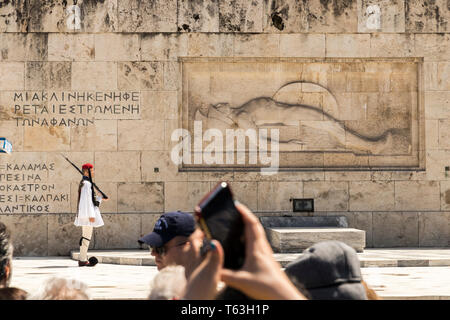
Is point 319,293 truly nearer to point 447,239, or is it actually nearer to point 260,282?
point 260,282

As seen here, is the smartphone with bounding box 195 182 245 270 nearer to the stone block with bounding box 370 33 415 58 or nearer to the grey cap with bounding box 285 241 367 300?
the grey cap with bounding box 285 241 367 300

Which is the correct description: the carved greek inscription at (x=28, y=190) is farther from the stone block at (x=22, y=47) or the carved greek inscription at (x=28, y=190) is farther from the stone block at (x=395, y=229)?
the stone block at (x=395, y=229)

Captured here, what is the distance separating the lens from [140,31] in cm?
1523

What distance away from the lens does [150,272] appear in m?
11.5

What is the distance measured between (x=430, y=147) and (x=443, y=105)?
3.17ft

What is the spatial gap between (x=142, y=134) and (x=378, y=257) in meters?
5.54

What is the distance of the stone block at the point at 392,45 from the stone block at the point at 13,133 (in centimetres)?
771

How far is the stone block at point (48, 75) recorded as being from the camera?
1507 centimetres

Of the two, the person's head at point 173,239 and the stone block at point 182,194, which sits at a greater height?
the person's head at point 173,239

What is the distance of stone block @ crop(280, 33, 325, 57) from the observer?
15.5 metres

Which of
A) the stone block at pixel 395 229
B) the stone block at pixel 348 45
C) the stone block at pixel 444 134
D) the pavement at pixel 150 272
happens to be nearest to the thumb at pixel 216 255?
the pavement at pixel 150 272

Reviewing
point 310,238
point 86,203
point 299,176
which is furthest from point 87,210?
point 299,176

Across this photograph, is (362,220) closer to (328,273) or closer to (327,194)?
(327,194)

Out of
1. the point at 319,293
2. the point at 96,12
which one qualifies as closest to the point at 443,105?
the point at 96,12
